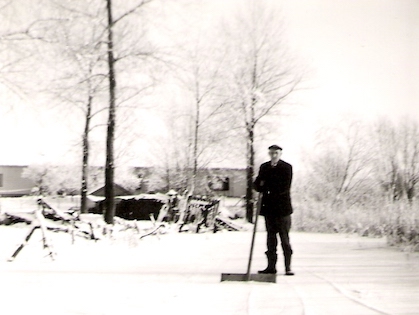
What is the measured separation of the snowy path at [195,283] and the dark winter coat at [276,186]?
50 cm

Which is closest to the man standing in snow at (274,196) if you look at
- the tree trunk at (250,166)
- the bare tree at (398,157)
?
the tree trunk at (250,166)

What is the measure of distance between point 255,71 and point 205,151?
1.18 m

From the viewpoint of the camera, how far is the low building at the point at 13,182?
4844 mm

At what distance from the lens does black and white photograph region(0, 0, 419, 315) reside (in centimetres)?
305

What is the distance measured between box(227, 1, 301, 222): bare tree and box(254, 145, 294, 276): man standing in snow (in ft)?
3.99

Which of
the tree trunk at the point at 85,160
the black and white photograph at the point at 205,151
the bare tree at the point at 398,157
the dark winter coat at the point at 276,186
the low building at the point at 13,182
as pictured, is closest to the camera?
the black and white photograph at the point at 205,151

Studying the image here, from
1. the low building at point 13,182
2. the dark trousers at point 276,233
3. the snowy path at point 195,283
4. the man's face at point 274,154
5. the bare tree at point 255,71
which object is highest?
the bare tree at point 255,71

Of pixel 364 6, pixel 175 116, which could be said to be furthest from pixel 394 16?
pixel 175 116

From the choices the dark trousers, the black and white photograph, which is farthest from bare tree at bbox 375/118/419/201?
the dark trousers

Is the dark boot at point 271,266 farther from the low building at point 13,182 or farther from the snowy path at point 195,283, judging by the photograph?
the low building at point 13,182

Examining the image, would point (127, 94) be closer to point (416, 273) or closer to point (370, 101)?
point (370, 101)

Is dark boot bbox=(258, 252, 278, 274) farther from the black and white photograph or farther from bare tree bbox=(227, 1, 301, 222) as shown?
bare tree bbox=(227, 1, 301, 222)

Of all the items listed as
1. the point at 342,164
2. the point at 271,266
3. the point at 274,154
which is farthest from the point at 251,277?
the point at 342,164

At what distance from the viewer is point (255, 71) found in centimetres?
545
